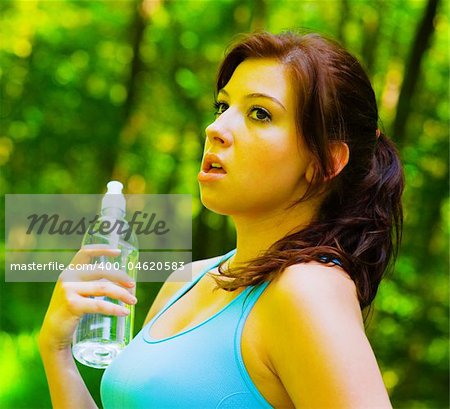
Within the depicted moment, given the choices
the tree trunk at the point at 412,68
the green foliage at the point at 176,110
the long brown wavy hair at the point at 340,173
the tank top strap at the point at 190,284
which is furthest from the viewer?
the green foliage at the point at 176,110

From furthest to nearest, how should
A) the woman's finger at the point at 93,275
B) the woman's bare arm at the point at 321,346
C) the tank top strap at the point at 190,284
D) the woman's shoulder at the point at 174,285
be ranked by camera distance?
1. the woman's shoulder at the point at 174,285
2. the tank top strap at the point at 190,284
3. the woman's finger at the point at 93,275
4. the woman's bare arm at the point at 321,346

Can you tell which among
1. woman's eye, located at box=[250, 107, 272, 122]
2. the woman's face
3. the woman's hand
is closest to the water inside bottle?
the woman's hand

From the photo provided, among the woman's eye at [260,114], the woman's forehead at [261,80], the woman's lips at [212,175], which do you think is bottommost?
the woman's lips at [212,175]

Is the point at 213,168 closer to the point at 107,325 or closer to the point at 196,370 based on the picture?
the point at 196,370

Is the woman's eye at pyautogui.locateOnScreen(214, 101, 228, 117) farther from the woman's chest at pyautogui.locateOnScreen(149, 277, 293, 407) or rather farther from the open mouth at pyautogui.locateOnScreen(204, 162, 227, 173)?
the woman's chest at pyautogui.locateOnScreen(149, 277, 293, 407)

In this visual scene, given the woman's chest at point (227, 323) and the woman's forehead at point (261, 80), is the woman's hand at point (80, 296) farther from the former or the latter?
the woman's forehead at point (261, 80)

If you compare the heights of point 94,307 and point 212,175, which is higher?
point 212,175

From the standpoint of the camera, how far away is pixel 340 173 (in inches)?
50.2

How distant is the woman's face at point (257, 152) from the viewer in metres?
1.19

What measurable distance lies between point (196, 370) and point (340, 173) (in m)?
0.45

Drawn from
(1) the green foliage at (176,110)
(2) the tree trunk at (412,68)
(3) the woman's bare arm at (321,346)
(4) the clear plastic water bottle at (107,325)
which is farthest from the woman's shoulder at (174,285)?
(2) the tree trunk at (412,68)

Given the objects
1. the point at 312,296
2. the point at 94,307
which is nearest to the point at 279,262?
the point at 312,296

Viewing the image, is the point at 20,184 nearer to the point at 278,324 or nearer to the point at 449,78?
the point at 449,78

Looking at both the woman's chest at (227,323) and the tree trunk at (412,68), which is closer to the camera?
the woman's chest at (227,323)
